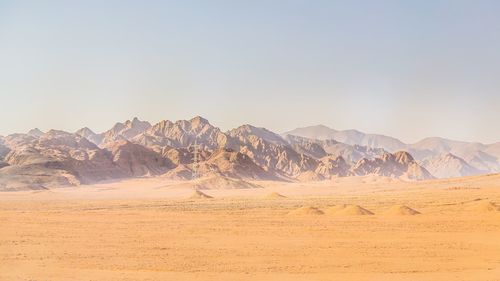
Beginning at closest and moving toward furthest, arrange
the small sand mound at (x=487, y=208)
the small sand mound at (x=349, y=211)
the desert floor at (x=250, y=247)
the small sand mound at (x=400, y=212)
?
the desert floor at (x=250, y=247) < the small sand mound at (x=349, y=211) < the small sand mound at (x=400, y=212) < the small sand mound at (x=487, y=208)

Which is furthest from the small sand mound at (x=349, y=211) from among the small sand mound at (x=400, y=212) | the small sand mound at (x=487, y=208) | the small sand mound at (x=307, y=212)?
the small sand mound at (x=487, y=208)

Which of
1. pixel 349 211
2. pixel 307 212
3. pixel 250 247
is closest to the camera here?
pixel 250 247

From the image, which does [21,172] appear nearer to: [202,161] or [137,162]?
[137,162]

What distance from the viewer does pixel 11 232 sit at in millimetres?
32219

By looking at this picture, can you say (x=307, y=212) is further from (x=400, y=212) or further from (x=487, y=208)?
(x=487, y=208)

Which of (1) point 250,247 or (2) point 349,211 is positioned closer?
(1) point 250,247

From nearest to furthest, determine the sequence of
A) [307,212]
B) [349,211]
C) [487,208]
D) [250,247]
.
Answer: [250,247] → [349,211] → [307,212] → [487,208]

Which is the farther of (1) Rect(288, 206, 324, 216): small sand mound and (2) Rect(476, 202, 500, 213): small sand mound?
(2) Rect(476, 202, 500, 213): small sand mound

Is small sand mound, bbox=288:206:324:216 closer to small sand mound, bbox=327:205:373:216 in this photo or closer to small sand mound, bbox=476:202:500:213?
small sand mound, bbox=327:205:373:216

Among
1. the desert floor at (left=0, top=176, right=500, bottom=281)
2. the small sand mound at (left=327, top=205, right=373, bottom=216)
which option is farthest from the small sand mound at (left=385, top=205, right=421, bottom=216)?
the small sand mound at (left=327, top=205, right=373, bottom=216)

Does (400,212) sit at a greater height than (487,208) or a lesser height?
lesser

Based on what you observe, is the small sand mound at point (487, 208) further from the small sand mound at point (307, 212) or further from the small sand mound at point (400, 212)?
the small sand mound at point (307, 212)

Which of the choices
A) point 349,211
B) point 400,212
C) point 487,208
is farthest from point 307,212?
point 487,208

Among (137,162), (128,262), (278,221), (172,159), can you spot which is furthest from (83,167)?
(128,262)
